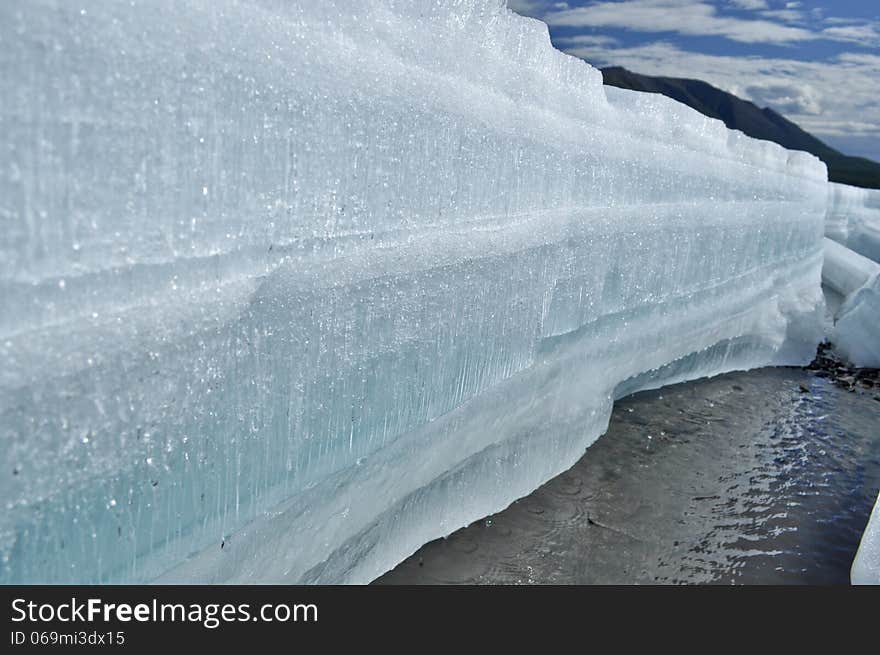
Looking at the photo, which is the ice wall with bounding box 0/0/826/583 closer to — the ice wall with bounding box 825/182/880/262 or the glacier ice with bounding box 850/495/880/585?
the glacier ice with bounding box 850/495/880/585

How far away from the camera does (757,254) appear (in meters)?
4.71

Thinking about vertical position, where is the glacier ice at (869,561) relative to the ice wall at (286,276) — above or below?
below

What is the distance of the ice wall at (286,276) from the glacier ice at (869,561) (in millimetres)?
1055

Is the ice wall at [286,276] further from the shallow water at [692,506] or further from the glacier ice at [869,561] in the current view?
the glacier ice at [869,561]

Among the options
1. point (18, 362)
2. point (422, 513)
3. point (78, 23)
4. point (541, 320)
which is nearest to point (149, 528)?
point (18, 362)

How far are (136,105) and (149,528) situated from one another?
0.68 metres

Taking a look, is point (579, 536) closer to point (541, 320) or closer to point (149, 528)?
point (541, 320)

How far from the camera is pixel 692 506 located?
117 inches

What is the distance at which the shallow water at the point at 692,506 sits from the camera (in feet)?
7.98

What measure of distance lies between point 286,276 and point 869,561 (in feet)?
6.01

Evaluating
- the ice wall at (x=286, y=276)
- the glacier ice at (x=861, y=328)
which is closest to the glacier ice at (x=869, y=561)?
the ice wall at (x=286, y=276)

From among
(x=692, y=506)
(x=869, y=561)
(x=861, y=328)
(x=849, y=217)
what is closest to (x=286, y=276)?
(x=869, y=561)

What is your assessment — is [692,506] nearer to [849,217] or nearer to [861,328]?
[861,328]
